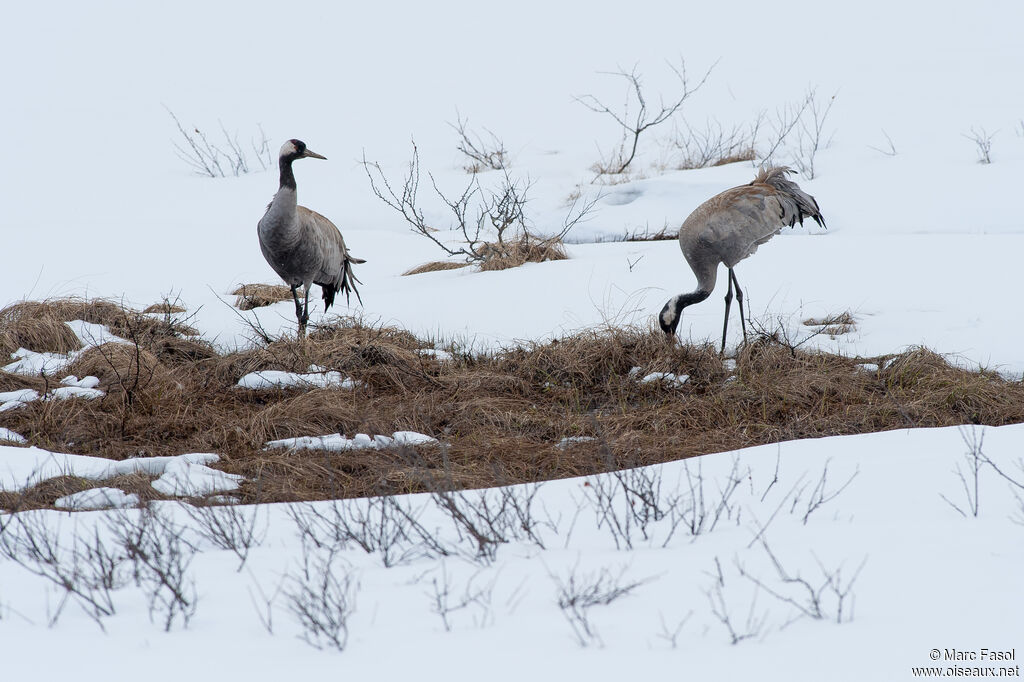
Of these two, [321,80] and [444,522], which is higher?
[321,80]

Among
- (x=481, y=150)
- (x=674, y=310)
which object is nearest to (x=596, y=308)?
(x=674, y=310)

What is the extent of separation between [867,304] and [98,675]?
600 cm

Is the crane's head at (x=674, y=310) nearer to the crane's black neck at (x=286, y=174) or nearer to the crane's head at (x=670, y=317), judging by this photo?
the crane's head at (x=670, y=317)

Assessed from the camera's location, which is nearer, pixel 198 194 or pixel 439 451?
pixel 439 451

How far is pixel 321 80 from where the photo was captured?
20047mm

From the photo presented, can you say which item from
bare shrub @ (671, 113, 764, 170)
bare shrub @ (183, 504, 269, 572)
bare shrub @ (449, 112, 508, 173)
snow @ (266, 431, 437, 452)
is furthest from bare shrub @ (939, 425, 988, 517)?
bare shrub @ (671, 113, 764, 170)

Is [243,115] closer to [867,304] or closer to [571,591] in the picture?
[867,304]

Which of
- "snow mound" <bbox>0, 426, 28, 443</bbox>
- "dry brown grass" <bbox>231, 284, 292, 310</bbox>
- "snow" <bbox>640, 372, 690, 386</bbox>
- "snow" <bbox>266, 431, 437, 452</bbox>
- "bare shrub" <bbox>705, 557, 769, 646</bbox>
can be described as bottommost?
"bare shrub" <bbox>705, 557, 769, 646</bbox>

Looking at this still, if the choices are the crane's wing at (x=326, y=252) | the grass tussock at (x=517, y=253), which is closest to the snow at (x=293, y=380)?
the crane's wing at (x=326, y=252)

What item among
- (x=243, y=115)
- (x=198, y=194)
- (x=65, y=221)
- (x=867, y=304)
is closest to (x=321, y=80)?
(x=243, y=115)

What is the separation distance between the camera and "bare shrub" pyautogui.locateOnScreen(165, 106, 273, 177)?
14680mm

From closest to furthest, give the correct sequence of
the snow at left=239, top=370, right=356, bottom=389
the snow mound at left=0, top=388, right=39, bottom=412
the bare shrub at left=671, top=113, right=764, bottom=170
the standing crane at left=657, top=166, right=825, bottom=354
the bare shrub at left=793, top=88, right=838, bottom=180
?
the snow mound at left=0, top=388, right=39, bottom=412 < the snow at left=239, top=370, right=356, bottom=389 < the standing crane at left=657, top=166, right=825, bottom=354 < the bare shrub at left=793, top=88, right=838, bottom=180 < the bare shrub at left=671, top=113, right=764, bottom=170

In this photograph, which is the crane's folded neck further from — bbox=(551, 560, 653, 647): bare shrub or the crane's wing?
bbox=(551, 560, 653, 647): bare shrub

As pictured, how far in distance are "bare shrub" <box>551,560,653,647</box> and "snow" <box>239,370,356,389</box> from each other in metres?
3.41
